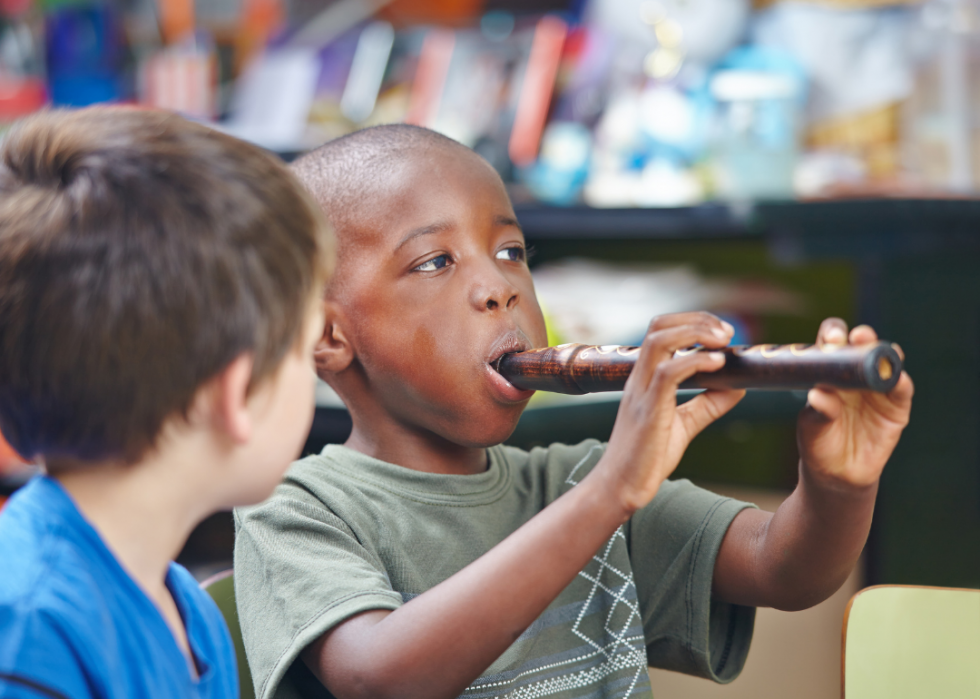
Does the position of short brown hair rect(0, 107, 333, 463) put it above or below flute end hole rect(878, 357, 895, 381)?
above

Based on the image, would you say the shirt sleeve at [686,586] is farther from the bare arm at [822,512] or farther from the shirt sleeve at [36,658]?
the shirt sleeve at [36,658]

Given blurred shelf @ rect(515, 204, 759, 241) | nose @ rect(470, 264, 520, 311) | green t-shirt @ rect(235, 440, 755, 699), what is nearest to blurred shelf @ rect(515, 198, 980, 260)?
blurred shelf @ rect(515, 204, 759, 241)

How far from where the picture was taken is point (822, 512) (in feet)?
2.43

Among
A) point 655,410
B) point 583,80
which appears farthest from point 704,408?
point 583,80

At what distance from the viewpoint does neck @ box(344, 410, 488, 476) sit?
860 millimetres

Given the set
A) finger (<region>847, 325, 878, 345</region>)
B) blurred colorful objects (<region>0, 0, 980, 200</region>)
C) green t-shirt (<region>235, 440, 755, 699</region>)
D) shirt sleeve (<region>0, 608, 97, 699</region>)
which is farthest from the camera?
blurred colorful objects (<region>0, 0, 980, 200</region>)

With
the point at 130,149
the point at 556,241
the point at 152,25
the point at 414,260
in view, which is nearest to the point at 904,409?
the point at 414,260

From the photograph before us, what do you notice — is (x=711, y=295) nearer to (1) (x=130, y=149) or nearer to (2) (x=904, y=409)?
(2) (x=904, y=409)

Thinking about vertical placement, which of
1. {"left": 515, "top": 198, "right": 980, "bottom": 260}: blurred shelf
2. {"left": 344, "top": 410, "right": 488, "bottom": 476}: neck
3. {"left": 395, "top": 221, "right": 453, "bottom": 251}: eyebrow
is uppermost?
{"left": 395, "top": 221, "right": 453, "bottom": 251}: eyebrow

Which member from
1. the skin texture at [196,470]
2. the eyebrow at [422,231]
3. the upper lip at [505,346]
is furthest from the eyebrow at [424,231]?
the skin texture at [196,470]

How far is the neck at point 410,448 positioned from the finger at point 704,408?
30 cm

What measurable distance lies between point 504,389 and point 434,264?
0.13 metres

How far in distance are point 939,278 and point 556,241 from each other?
0.83m

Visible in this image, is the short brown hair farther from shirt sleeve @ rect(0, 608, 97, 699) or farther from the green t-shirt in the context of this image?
the green t-shirt
